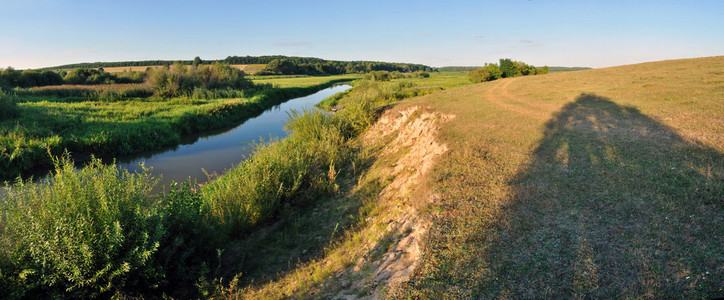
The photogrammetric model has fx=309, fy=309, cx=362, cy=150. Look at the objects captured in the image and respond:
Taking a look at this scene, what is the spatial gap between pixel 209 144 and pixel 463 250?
16189mm

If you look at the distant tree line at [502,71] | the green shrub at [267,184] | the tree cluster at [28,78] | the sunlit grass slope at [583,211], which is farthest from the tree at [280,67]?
the sunlit grass slope at [583,211]

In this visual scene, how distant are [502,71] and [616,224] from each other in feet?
117

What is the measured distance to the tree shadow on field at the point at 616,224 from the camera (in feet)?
10.4

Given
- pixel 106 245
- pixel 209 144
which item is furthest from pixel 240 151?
pixel 106 245

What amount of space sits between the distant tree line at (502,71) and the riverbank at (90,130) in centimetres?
2685

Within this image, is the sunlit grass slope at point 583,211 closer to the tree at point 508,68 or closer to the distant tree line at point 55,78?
the tree at point 508,68

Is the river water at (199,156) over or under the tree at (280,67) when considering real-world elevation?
under

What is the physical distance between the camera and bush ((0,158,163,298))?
3.70m

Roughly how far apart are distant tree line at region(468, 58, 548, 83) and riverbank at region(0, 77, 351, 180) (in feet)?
88.1

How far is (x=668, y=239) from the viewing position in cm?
365

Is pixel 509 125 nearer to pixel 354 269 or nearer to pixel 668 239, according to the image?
pixel 668 239

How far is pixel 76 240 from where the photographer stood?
3.76 m

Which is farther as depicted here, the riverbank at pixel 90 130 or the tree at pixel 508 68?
the tree at pixel 508 68

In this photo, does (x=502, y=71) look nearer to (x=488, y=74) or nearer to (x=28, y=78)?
(x=488, y=74)
